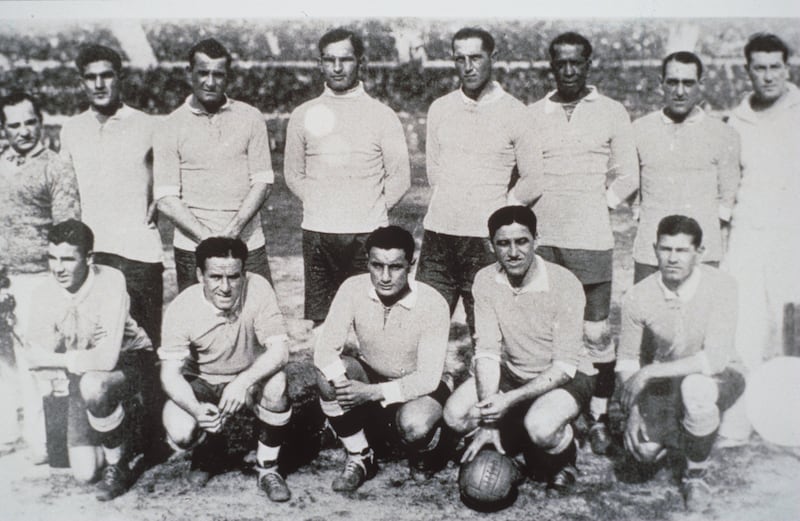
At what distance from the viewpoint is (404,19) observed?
3.46m

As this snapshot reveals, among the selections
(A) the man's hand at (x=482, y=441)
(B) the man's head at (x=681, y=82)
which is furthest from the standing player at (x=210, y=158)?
(B) the man's head at (x=681, y=82)

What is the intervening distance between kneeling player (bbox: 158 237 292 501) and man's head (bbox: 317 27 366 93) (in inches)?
34.4

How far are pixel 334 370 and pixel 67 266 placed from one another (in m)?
1.35

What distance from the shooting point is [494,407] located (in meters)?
3.23

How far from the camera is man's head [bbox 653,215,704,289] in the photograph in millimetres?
3389

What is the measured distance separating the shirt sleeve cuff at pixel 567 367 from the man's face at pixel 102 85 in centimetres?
233

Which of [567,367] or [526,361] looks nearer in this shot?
[567,367]

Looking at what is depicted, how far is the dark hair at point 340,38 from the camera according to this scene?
338 cm

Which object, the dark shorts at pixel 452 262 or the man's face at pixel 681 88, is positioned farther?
the dark shorts at pixel 452 262

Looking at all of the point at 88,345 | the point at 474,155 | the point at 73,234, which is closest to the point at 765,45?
the point at 474,155

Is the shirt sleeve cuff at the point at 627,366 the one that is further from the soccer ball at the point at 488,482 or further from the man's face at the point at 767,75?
the man's face at the point at 767,75

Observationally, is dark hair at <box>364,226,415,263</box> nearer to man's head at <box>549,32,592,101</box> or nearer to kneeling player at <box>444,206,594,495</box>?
kneeling player at <box>444,206,594,495</box>

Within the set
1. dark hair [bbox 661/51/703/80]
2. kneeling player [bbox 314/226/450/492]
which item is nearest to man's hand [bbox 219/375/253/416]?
kneeling player [bbox 314/226/450/492]

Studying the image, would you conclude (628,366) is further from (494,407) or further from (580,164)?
(580,164)
